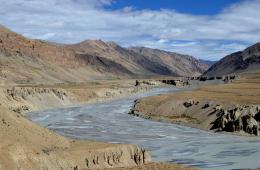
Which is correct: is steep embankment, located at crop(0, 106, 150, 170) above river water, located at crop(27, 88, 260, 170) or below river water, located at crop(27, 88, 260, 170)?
above

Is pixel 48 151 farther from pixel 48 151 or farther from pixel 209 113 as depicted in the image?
pixel 209 113

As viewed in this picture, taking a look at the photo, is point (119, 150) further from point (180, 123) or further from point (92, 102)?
point (92, 102)

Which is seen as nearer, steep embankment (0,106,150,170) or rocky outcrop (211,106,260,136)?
→ steep embankment (0,106,150,170)

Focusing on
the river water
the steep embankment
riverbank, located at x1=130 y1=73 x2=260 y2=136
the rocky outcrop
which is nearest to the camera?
the steep embankment

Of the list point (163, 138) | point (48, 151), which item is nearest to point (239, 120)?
point (163, 138)

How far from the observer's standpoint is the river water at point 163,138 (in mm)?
48969

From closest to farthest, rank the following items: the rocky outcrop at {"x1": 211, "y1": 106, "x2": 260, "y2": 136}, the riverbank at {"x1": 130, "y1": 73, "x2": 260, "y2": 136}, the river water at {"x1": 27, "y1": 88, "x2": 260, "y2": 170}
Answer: the river water at {"x1": 27, "y1": 88, "x2": 260, "y2": 170}, the rocky outcrop at {"x1": 211, "y1": 106, "x2": 260, "y2": 136}, the riverbank at {"x1": 130, "y1": 73, "x2": 260, "y2": 136}

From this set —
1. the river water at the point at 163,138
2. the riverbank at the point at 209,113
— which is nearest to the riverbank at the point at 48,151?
the river water at the point at 163,138

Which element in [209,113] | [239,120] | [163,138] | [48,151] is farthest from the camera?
[209,113]

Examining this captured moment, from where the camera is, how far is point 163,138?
65375 mm

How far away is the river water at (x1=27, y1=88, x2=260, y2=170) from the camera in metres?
49.0

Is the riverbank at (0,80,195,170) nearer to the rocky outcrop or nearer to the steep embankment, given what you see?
the steep embankment

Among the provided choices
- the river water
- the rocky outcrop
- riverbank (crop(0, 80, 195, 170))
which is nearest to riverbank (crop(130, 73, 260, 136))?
Result: the rocky outcrop

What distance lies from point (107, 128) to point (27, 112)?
3069 cm
